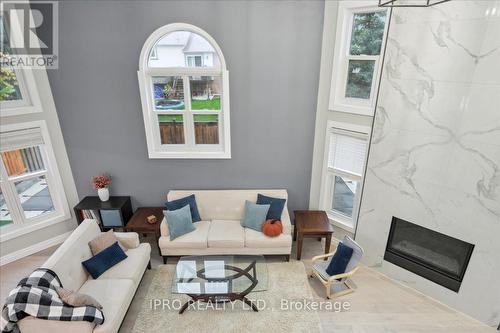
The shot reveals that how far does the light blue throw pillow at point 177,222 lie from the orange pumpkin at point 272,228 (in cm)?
122

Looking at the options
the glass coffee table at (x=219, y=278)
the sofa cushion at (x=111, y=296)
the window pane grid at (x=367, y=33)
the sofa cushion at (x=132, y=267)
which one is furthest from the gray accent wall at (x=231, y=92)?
the sofa cushion at (x=111, y=296)

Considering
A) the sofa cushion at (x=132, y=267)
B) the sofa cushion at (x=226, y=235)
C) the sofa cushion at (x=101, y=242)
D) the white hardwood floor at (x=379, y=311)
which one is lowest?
the white hardwood floor at (x=379, y=311)

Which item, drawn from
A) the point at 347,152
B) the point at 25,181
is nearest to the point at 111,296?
the point at 25,181

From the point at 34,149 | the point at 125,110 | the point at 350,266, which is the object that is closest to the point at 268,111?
the point at 125,110

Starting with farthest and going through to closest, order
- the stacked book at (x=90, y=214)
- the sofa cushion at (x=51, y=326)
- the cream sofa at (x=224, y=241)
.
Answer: the stacked book at (x=90, y=214), the cream sofa at (x=224, y=241), the sofa cushion at (x=51, y=326)

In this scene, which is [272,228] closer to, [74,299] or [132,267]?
[132,267]

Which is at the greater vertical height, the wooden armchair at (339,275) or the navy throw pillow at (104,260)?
the navy throw pillow at (104,260)

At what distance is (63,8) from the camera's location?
4273mm

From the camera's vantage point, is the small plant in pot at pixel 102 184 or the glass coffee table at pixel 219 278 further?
the small plant in pot at pixel 102 184

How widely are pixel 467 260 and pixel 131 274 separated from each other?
14.5ft

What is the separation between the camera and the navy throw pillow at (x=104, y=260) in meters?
3.84

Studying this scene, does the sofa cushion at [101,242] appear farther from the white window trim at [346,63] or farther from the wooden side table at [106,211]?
the white window trim at [346,63]

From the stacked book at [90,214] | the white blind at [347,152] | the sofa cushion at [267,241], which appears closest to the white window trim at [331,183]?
the white blind at [347,152]

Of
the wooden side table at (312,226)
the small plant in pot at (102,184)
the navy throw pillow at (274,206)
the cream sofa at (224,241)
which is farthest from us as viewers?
the small plant in pot at (102,184)
